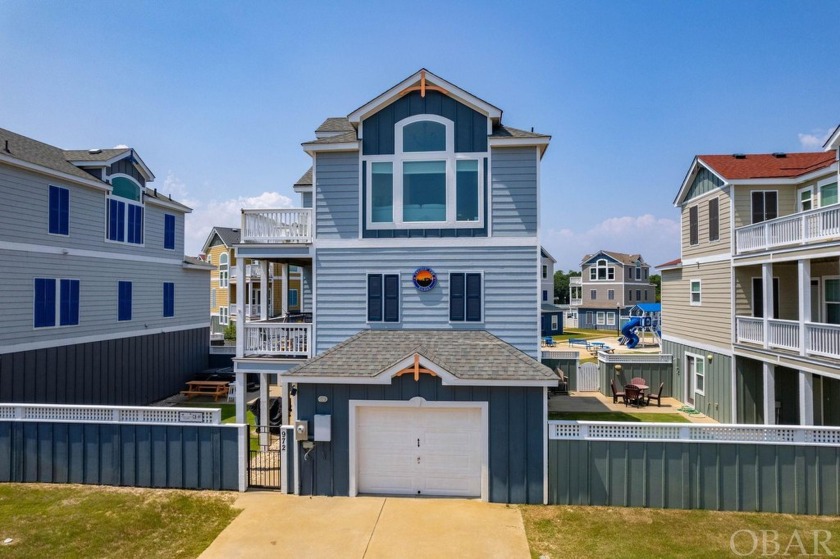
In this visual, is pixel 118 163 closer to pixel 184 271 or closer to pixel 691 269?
pixel 184 271

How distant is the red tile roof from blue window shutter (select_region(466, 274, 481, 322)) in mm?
9518

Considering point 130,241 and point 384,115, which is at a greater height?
Answer: point 384,115

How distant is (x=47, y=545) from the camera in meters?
7.77

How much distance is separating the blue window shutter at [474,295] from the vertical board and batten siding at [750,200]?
9438 mm

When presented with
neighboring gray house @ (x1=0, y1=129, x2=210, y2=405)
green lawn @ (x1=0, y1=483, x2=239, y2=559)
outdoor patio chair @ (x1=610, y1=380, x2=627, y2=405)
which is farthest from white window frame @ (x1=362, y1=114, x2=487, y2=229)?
outdoor patio chair @ (x1=610, y1=380, x2=627, y2=405)

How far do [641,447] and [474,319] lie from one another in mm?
4886

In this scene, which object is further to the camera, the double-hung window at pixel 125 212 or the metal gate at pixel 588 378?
the metal gate at pixel 588 378

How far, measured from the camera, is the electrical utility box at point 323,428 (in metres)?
9.81

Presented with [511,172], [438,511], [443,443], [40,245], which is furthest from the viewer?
[40,245]

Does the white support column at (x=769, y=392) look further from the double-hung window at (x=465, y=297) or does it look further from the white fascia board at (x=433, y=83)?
the white fascia board at (x=433, y=83)

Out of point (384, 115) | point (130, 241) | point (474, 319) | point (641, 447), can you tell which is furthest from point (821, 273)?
point (130, 241)

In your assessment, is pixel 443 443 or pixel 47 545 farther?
pixel 443 443

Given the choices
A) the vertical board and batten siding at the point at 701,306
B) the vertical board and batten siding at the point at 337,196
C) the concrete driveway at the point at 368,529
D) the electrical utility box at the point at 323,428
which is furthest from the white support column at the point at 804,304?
the electrical utility box at the point at 323,428

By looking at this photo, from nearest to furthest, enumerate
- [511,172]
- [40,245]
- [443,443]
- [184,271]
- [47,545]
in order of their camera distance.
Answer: [47,545]
[443,443]
[511,172]
[40,245]
[184,271]
